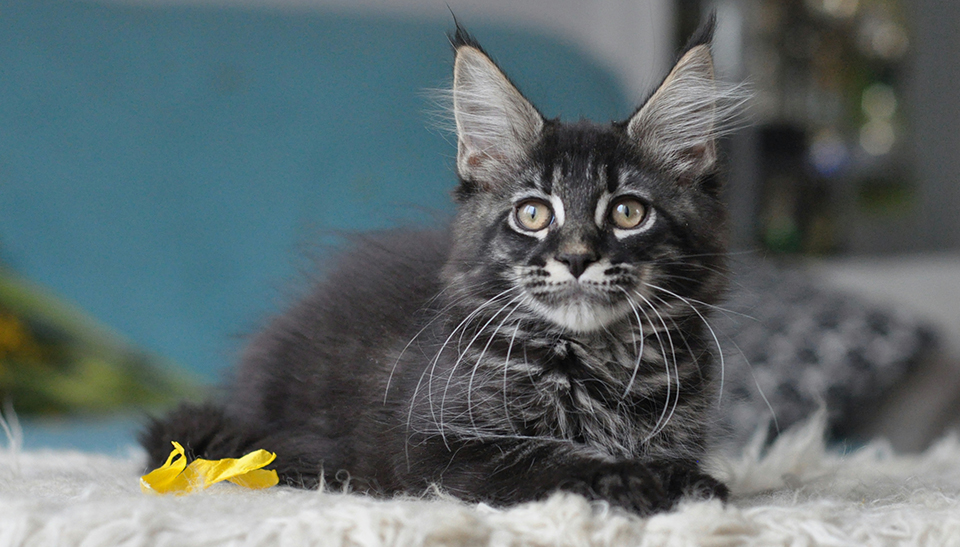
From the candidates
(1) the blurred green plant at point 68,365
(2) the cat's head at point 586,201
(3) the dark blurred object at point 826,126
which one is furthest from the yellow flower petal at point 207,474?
(3) the dark blurred object at point 826,126

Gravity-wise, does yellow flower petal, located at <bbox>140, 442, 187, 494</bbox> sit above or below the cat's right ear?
below

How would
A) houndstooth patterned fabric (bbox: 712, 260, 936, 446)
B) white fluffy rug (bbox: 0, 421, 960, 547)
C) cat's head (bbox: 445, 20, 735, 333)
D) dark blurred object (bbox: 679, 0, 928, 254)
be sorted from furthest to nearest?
dark blurred object (bbox: 679, 0, 928, 254)
houndstooth patterned fabric (bbox: 712, 260, 936, 446)
cat's head (bbox: 445, 20, 735, 333)
white fluffy rug (bbox: 0, 421, 960, 547)

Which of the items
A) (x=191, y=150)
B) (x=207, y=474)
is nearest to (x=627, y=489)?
(x=207, y=474)

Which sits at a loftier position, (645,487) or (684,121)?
(684,121)

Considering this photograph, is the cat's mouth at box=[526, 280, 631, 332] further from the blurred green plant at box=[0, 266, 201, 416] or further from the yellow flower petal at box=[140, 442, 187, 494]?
Result: the blurred green plant at box=[0, 266, 201, 416]

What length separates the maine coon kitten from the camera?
3.34ft

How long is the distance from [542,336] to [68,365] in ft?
5.82

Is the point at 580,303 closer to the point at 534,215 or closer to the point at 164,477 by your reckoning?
the point at 534,215

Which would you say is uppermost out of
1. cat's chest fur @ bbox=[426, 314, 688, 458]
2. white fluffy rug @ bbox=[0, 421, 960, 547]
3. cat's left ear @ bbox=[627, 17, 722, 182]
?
cat's left ear @ bbox=[627, 17, 722, 182]

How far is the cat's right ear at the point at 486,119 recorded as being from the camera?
1.18 meters

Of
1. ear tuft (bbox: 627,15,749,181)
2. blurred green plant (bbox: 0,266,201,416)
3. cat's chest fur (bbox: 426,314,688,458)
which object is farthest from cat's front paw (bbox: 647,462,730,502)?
blurred green plant (bbox: 0,266,201,416)

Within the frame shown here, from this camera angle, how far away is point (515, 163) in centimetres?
120

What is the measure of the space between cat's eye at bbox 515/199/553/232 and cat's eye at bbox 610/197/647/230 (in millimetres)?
85

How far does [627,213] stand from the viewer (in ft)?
3.54
